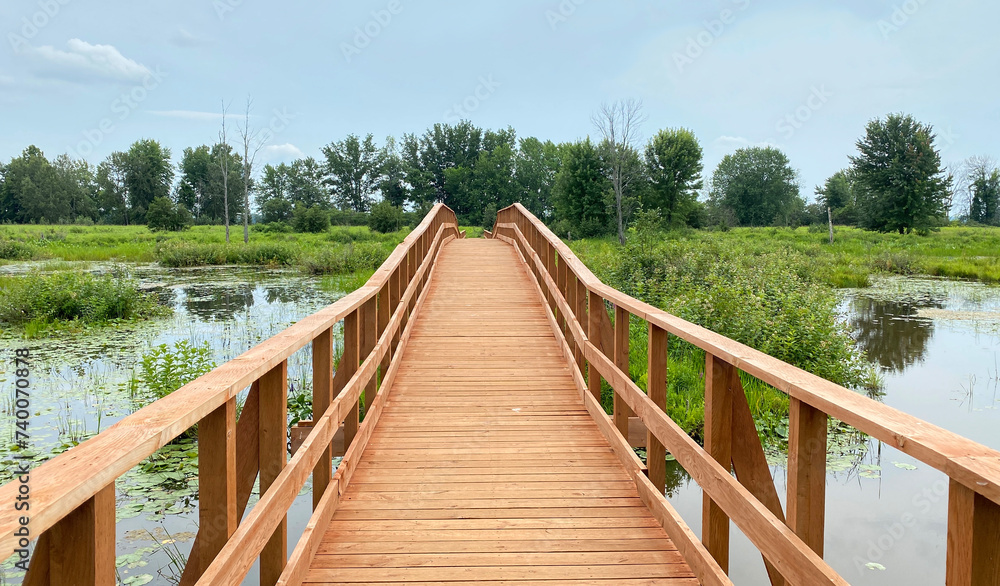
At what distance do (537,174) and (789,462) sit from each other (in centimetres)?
6320

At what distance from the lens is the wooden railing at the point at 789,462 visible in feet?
3.69

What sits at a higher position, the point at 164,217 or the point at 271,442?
the point at 164,217

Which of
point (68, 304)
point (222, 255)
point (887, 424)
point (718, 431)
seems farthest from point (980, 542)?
point (222, 255)

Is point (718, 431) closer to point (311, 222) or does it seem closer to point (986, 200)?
point (311, 222)

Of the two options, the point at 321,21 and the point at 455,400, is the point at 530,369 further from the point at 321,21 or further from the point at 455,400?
the point at 321,21

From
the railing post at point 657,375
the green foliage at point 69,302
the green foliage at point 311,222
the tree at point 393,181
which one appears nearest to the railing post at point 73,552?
the railing post at point 657,375

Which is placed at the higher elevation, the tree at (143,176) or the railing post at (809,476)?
the tree at (143,176)

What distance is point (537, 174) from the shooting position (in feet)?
209

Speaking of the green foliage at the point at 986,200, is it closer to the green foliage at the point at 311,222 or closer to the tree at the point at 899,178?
the tree at the point at 899,178

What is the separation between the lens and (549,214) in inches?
2474

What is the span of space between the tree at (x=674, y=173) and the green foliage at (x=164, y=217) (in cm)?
3130

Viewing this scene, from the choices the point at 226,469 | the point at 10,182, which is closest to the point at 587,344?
the point at 226,469

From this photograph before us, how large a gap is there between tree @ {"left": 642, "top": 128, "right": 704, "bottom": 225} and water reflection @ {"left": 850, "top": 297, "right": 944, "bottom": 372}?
88.3 ft

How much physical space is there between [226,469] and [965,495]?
175cm
